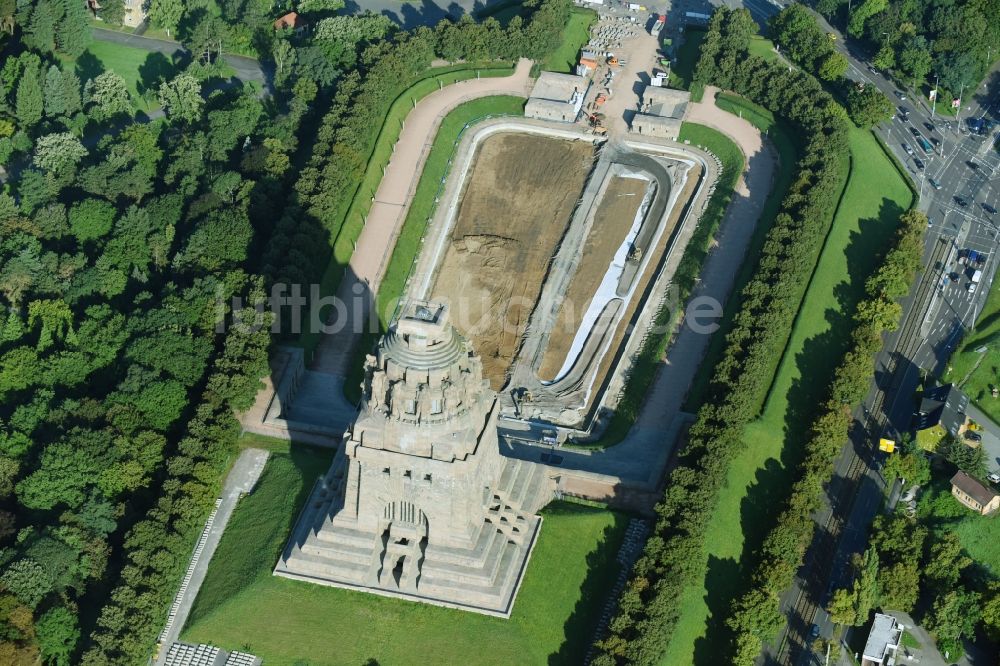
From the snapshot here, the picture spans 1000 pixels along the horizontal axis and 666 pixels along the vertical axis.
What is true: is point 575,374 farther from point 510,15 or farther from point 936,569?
point 510,15

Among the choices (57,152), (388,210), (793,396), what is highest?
(793,396)

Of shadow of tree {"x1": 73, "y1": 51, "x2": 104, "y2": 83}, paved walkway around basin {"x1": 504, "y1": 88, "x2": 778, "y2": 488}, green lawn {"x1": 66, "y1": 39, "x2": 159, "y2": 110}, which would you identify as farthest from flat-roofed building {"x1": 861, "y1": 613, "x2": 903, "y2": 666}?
shadow of tree {"x1": 73, "y1": 51, "x2": 104, "y2": 83}

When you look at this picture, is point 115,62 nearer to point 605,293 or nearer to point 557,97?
point 557,97

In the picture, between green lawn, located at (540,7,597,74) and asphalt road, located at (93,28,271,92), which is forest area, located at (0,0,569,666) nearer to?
asphalt road, located at (93,28,271,92)

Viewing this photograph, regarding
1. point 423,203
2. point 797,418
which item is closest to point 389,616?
point 797,418

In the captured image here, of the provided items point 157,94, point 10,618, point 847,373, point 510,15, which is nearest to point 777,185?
point 847,373

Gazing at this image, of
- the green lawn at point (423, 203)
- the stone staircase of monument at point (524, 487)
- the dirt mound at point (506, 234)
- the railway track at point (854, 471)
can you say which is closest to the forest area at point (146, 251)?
the green lawn at point (423, 203)
